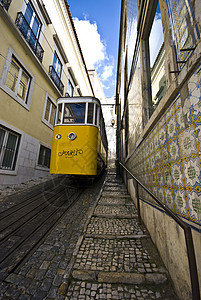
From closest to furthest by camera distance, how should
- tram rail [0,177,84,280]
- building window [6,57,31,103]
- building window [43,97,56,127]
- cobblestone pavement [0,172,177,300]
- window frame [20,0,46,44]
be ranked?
cobblestone pavement [0,172,177,300], tram rail [0,177,84,280], building window [6,57,31,103], window frame [20,0,46,44], building window [43,97,56,127]

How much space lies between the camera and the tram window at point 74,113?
4.71 meters

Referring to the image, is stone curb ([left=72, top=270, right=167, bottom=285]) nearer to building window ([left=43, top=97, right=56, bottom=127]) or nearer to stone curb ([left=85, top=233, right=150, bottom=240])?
stone curb ([left=85, top=233, right=150, bottom=240])

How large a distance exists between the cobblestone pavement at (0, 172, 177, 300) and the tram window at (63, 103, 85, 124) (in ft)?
11.0

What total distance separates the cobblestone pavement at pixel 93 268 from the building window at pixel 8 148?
386 cm

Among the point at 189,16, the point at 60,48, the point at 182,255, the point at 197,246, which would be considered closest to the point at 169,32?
the point at 189,16

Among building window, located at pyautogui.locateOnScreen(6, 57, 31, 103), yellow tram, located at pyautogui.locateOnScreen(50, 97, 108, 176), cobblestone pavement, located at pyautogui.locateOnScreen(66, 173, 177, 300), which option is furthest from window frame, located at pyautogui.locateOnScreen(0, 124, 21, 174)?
cobblestone pavement, located at pyautogui.locateOnScreen(66, 173, 177, 300)

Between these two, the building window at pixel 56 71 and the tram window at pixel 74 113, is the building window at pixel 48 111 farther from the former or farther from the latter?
the tram window at pixel 74 113

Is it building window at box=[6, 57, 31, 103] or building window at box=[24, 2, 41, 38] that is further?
building window at box=[24, 2, 41, 38]

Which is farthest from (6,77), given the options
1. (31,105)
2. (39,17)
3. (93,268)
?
(93,268)

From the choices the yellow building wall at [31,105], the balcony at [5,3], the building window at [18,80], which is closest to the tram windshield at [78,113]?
the yellow building wall at [31,105]

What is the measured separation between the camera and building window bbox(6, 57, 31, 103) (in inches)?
207

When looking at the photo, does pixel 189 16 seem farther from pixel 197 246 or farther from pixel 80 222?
pixel 80 222

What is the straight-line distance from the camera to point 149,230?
84.4 inches

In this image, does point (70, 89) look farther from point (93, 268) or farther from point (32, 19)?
point (93, 268)
